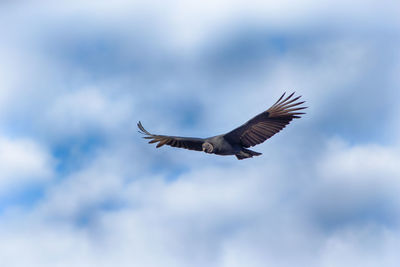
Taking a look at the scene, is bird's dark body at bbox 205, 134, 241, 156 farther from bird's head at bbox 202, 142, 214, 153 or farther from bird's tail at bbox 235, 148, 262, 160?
bird's tail at bbox 235, 148, 262, 160

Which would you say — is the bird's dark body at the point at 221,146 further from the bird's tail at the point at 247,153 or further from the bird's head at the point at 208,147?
the bird's tail at the point at 247,153

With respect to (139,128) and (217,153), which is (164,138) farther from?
(217,153)

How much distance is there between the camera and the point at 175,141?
90.7 feet

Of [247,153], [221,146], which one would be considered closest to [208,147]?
[221,146]

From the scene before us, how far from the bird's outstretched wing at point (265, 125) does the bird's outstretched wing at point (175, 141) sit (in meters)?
2.07

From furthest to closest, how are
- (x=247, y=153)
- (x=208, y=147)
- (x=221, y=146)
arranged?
(x=247, y=153) < (x=208, y=147) < (x=221, y=146)

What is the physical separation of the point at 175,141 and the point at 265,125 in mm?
5163

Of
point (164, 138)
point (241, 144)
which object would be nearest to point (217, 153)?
point (241, 144)

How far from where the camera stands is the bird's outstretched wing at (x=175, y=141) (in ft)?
88.4

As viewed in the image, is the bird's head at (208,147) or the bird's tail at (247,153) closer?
the bird's head at (208,147)

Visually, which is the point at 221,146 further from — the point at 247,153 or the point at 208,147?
the point at 247,153

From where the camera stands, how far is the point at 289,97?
2525cm

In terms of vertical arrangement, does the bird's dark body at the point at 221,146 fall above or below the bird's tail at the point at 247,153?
above

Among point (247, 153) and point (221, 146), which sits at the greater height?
point (221, 146)
